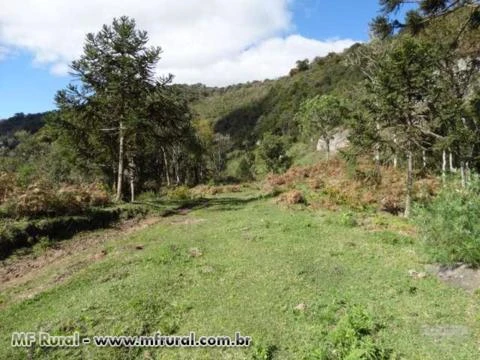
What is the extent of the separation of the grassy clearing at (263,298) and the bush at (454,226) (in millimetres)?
785

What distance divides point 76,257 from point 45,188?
5.29m

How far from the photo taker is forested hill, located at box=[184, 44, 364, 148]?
300 ft

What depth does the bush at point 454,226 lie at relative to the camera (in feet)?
30.2

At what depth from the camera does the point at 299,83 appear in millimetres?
107188

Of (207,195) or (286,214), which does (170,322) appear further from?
(207,195)

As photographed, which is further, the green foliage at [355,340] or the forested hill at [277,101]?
the forested hill at [277,101]

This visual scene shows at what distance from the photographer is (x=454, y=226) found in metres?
9.34

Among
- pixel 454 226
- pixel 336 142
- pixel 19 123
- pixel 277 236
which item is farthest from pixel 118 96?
pixel 19 123

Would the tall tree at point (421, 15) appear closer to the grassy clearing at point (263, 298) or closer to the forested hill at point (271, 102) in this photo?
the grassy clearing at point (263, 298)

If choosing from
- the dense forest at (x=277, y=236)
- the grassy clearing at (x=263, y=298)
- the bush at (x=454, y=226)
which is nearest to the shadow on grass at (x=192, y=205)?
the dense forest at (x=277, y=236)

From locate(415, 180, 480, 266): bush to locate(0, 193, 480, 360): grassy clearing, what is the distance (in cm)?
78

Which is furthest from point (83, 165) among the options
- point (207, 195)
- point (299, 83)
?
point (299, 83)

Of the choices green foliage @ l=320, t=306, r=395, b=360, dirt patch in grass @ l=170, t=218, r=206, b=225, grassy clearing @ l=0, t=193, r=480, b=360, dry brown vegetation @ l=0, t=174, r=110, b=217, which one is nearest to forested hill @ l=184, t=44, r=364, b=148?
dirt patch in grass @ l=170, t=218, r=206, b=225

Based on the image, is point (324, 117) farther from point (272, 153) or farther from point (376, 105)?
point (376, 105)
